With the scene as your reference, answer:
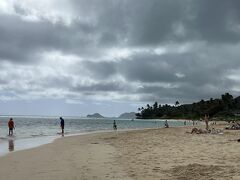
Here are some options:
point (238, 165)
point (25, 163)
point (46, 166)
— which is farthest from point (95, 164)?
point (238, 165)

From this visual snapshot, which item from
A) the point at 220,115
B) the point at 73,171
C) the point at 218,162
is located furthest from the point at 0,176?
the point at 220,115

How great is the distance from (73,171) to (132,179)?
9.28 feet

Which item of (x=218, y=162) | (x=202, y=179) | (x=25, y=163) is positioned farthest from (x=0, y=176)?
(x=218, y=162)

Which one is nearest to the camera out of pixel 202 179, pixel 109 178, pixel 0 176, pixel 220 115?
pixel 202 179

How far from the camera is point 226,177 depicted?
11.1 meters

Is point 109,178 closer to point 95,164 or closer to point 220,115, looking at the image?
point 95,164

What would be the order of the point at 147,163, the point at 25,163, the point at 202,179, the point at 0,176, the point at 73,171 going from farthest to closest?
the point at 25,163, the point at 147,163, the point at 73,171, the point at 0,176, the point at 202,179

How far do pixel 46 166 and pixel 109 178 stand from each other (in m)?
4.17

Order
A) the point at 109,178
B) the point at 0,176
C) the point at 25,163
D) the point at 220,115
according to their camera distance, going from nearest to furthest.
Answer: the point at 109,178 → the point at 0,176 → the point at 25,163 → the point at 220,115

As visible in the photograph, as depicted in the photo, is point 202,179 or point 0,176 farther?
point 0,176

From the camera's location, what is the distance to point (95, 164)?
15547mm

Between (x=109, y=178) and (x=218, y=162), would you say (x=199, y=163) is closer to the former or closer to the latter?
(x=218, y=162)

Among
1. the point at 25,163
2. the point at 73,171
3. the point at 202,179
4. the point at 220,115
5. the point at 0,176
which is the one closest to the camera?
the point at 202,179

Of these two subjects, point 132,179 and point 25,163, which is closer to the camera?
point 132,179
